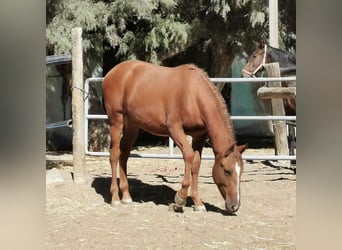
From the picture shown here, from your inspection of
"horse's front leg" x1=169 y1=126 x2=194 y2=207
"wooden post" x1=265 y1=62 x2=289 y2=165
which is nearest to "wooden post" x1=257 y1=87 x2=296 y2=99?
"wooden post" x1=265 y1=62 x2=289 y2=165

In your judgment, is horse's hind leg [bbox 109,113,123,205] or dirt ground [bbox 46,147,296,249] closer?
dirt ground [bbox 46,147,296,249]

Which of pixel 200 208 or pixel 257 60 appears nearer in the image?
pixel 200 208

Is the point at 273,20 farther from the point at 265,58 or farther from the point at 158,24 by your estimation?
the point at 158,24

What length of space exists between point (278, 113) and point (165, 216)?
1.99 m

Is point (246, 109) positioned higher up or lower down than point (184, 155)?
higher up

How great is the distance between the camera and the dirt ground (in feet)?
9.72

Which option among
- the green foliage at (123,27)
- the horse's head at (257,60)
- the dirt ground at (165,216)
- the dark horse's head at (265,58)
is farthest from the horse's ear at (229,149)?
the green foliage at (123,27)

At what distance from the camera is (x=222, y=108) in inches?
141

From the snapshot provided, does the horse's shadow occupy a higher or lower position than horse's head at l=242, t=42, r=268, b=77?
lower

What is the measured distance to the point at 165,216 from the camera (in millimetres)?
3621

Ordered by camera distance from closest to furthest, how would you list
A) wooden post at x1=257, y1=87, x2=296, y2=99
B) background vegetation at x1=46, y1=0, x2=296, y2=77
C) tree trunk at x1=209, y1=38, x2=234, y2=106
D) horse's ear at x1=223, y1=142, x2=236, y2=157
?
horse's ear at x1=223, y1=142, x2=236, y2=157, wooden post at x1=257, y1=87, x2=296, y2=99, background vegetation at x1=46, y1=0, x2=296, y2=77, tree trunk at x1=209, y1=38, x2=234, y2=106

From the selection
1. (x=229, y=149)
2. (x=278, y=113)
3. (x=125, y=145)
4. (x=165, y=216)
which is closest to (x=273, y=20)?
(x=278, y=113)

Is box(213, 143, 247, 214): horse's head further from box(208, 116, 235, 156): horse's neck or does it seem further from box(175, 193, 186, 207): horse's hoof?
box(175, 193, 186, 207): horse's hoof
